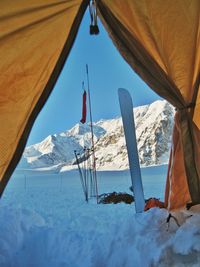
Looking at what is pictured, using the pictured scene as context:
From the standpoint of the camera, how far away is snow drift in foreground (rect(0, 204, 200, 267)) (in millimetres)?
1959

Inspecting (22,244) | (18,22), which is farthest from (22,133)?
(22,244)

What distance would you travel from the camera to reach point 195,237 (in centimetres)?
192

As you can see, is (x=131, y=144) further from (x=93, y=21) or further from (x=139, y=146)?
(x=139, y=146)

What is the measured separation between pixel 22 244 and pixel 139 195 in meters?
1.38

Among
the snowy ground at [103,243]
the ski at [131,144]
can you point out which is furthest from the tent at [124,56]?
the ski at [131,144]

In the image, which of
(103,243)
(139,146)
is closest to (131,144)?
(103,243)

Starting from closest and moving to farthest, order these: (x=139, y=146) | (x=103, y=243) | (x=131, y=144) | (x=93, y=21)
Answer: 1. (x=93, y=21)
2. (x=103, y=243)
3. (x=131, y=144)
4. (x=139, y=146)

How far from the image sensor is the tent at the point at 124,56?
7.29ft

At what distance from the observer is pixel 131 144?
380 centimetres

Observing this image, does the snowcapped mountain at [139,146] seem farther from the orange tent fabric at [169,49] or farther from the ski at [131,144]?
the orange tent fabric at [169,49]

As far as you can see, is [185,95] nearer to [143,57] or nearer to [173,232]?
[143,57]

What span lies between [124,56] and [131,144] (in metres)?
1.60

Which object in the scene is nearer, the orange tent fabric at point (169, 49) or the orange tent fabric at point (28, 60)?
the orange tent fabric at point (28, 60)

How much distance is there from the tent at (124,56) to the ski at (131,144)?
107 centimetres
